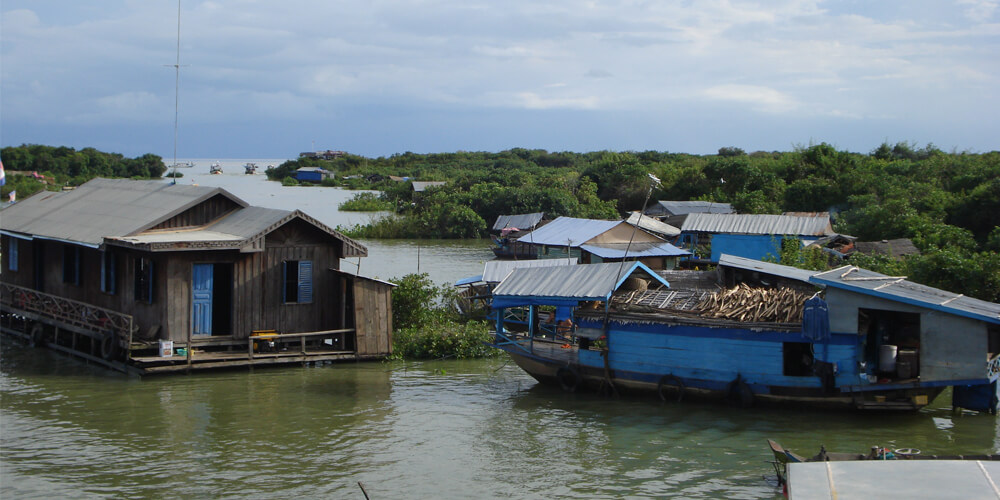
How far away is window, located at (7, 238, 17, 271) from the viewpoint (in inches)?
947

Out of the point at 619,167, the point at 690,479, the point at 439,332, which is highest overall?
the point at 619,167

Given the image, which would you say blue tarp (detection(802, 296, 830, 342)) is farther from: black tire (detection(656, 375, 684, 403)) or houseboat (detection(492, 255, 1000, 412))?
black tire (detection(656, 375, 684, 403))

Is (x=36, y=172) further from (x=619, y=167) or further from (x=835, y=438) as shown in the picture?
(x=835, y=438)

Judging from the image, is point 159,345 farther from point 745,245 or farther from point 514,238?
point 514,238

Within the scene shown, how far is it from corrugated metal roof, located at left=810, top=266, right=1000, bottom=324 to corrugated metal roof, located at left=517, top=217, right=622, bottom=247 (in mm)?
14005

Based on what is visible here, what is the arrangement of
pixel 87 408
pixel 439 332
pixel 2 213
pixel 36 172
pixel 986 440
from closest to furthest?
pixel 986 440 → pixel 87 408 → pixel 439 332 → pixel 2 213 → pixel 36 172

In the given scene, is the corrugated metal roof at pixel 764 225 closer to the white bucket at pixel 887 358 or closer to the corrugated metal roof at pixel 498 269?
the corrugated metal roof at pixel 498 269

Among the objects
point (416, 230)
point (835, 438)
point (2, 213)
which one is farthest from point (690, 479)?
point (416, 230)

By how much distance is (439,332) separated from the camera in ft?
71.7

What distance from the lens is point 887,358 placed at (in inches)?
615

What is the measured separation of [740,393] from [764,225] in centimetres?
1862

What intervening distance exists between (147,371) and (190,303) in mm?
1579

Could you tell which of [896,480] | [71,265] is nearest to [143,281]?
[71,265]

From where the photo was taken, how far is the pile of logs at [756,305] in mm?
16094
